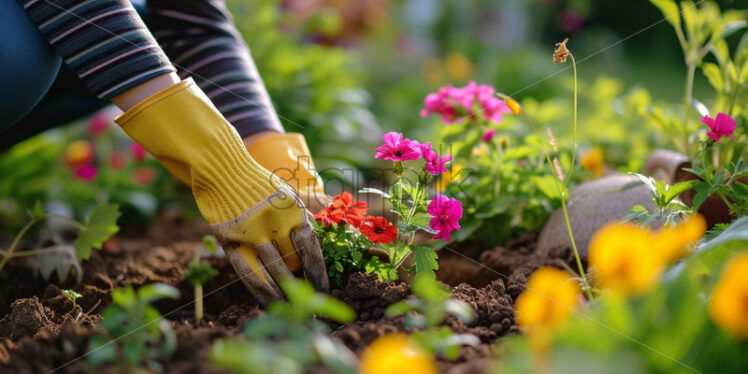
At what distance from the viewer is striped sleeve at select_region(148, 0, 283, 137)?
58.1 inches

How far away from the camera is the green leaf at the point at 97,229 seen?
146 centimetres

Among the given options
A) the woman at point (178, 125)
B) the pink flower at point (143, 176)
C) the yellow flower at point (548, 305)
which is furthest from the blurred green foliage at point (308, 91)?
the yellow flower at point (548, 305)

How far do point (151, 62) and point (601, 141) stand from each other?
5.92 ft

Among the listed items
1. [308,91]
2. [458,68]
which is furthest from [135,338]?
[458,68]

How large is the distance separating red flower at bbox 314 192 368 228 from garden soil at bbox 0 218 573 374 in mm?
116

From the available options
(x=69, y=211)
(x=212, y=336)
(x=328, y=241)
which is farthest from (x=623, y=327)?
(x=69, y=211)

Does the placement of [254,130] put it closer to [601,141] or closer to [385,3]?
[601,141]

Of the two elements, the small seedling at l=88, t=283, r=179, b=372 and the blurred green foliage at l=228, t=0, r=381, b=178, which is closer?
the small seedling at l=88, t=283, r=179, b=372

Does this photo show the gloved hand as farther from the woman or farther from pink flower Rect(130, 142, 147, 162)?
pink flower Rect(130, 142, 147, 162)

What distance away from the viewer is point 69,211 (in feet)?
7.18

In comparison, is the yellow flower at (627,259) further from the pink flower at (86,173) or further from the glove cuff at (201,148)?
the pink flower at (86,173)

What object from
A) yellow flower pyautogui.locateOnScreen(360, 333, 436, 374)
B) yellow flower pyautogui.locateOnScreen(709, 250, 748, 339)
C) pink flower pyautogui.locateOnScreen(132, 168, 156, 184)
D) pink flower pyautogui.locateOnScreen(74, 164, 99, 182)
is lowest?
pink flower pyautogui.locateOnScreen(132, 168, 156, 184)

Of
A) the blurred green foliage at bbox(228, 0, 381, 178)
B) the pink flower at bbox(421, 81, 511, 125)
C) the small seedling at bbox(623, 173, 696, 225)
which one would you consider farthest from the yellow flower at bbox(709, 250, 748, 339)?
the blurred green foliage at bbox(228, 0, 381, 178)

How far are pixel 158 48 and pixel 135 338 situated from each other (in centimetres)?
66
